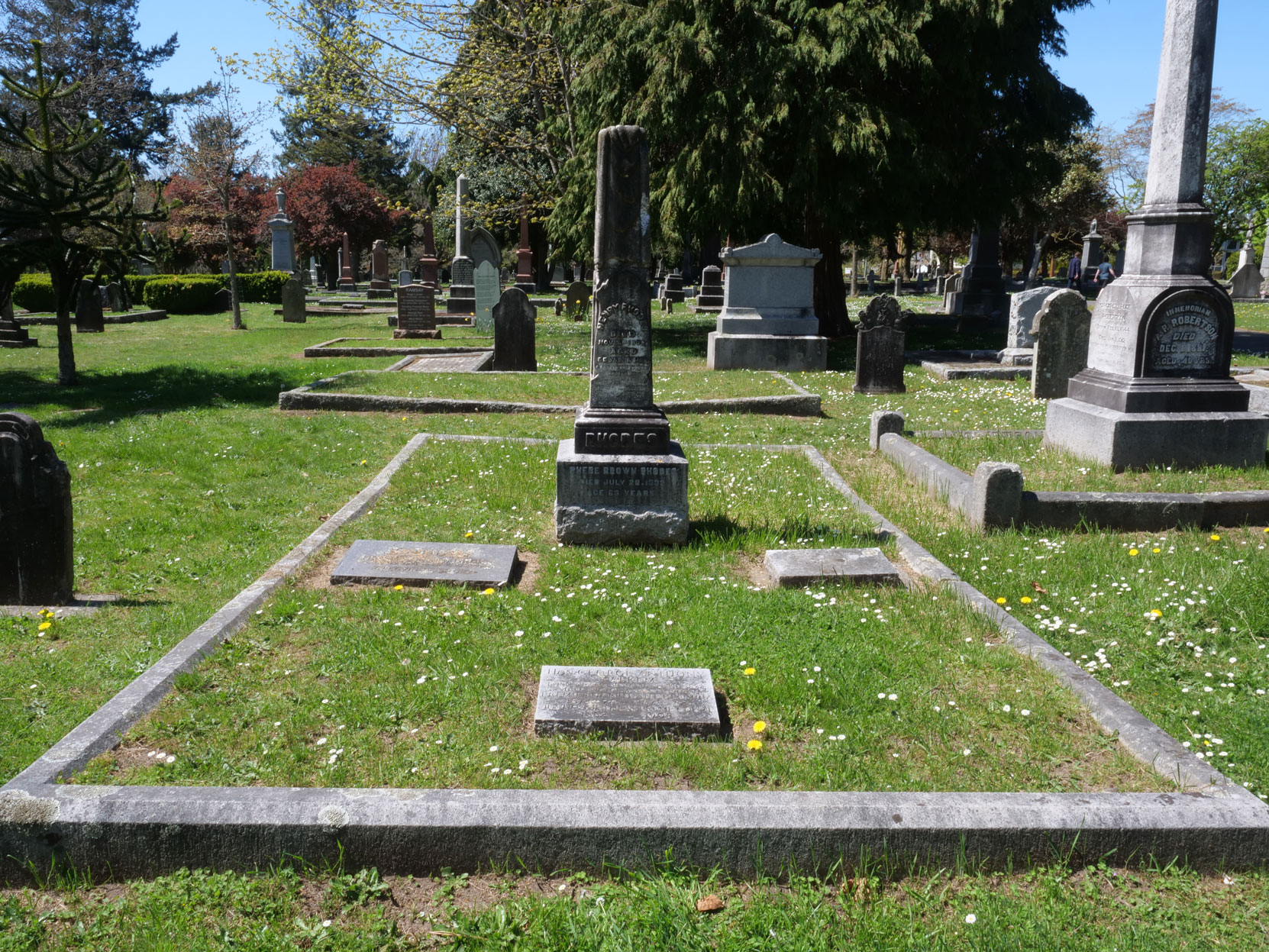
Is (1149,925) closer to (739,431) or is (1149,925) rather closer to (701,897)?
(701,897)

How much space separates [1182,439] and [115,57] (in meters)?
54.7

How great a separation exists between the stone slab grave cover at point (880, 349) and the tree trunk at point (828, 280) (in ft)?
21.7

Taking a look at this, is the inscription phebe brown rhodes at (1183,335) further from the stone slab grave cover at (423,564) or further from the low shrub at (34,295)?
the low shrub at (34,295)

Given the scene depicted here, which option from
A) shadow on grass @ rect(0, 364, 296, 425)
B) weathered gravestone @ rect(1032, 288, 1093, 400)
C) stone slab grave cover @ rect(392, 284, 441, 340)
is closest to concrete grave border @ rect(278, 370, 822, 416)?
shadow on grass @ rect(0, 364, 296, 425)

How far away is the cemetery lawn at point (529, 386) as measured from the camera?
1299 cm

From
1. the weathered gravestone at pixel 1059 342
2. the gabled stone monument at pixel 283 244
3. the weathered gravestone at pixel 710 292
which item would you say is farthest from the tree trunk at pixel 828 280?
the gabled stone monument at pixel 283 244

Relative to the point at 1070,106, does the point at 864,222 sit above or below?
below

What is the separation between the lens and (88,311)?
23266 millimetres

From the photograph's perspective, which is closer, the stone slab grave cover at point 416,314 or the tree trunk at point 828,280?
the tree trunk at point 828,280

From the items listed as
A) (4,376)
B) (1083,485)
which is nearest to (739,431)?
(1083,485)

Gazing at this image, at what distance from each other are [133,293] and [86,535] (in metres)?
29.8

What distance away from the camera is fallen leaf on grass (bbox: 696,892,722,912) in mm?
2992

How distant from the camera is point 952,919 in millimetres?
2965

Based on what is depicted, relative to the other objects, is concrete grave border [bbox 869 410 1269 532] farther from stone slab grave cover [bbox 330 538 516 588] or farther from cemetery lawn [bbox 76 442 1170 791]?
stone slab grave cover [bbox 330 538 516 588]
